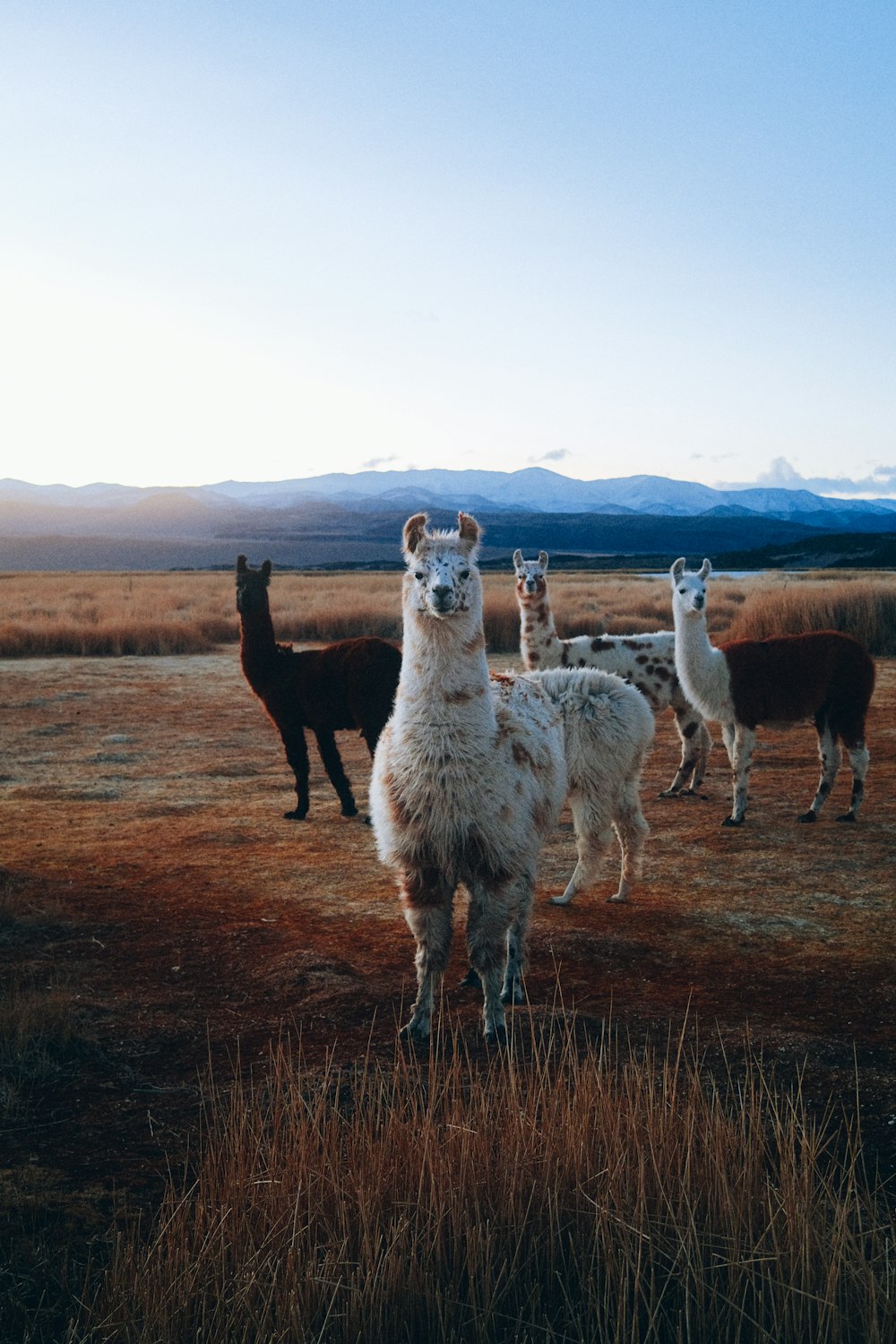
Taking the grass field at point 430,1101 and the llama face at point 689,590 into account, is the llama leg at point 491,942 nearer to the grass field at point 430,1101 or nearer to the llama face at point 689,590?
the grass field at point 430,1101

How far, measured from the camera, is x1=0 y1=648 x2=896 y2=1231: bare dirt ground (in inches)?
152

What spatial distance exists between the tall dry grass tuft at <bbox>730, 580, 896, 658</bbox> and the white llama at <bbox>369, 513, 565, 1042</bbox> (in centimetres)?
1328

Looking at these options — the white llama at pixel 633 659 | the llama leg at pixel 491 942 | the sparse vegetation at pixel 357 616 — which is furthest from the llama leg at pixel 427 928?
the sparse vegetation at pixel 357 616

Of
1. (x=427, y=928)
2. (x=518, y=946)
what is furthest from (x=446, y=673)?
(x=518, y=946)

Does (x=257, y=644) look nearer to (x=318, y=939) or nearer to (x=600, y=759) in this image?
(x=318, y=939)

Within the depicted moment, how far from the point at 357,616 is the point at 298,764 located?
13.1 meters

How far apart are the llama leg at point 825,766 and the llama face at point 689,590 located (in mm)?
1304

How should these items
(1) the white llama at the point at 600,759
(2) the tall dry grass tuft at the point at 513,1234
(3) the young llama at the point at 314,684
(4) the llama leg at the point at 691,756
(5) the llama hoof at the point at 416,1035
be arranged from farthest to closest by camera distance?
(4) the llama leg at the point at 691,756 < (3) the young llama at the point at 314,684 < (1) the white llama at the point at 600,759 < (5) the llama hoof at the point at 416,1035 < (2) the tall dry grass tuft at the point at 513,1234

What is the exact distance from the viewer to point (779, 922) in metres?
5.84

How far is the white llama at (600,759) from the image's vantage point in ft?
19.7

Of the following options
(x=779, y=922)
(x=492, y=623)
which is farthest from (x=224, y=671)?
(x=779, y=922)

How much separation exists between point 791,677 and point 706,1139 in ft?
19.0

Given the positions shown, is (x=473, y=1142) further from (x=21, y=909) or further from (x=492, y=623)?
(x=492, y=623)

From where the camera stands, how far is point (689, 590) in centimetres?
874
